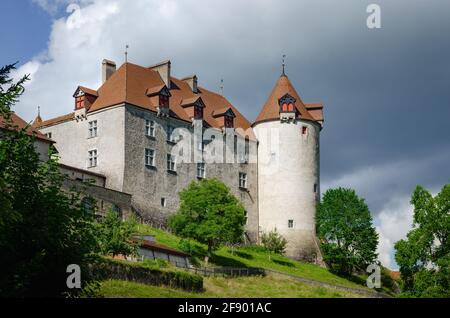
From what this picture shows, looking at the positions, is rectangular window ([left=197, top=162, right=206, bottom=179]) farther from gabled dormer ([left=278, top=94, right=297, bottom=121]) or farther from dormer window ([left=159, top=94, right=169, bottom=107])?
gabled dormer ([left=278, top=94, right=297, bottom=121])

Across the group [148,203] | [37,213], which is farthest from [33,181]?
[148,203]

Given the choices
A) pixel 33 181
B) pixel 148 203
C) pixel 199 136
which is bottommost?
pixel 33 181

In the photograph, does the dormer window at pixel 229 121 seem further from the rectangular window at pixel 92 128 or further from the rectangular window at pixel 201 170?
the rectangular window at pixel 92 128

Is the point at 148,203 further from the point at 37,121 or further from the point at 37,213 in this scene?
the point at 37,213

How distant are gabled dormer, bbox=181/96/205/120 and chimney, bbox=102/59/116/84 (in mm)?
6565

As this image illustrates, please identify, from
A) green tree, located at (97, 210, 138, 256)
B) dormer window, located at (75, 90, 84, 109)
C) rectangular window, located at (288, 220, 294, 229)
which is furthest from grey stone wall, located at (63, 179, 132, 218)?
Result: rectangular window, located at (288, 220, 294, 229)

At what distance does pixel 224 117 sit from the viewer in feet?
250

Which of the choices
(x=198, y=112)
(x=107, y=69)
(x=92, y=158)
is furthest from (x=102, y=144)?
(x=198, y=112)

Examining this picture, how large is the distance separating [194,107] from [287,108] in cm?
943

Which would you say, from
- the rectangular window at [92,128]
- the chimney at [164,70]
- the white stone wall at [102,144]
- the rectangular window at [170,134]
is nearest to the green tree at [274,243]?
the rectangular window at [170,134]

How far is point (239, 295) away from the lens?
48094mm

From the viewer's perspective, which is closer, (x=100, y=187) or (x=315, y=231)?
(x=100, y=187)

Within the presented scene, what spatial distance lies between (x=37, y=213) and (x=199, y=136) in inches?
1836

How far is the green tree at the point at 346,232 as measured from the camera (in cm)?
7075
